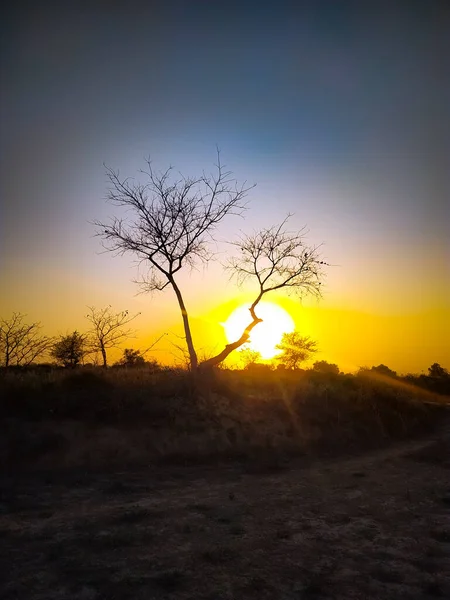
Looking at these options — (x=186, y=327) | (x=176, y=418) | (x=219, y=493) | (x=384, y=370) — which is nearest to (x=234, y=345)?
(x=186, y=327)

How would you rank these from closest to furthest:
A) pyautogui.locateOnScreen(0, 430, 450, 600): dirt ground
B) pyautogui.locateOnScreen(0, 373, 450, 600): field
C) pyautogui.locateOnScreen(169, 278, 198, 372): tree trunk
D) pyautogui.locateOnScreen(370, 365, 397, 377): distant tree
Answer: pyautogui.locateOnScreen(0, 430, 450, 600): dirt ground
pyautogui.locateOnScreen(0, 373, 450, 600): field
pyautogui.locateOnScreen(169, 278, 198, 372): tree trunk
pyautogui.locateOnScreen(370, 365, 397, 377): distant tree

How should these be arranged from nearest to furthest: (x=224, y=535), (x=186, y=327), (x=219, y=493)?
(x=224, y=535) < (x=219, y=493) < (x=186, y=327)

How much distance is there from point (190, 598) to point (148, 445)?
7.74 meters

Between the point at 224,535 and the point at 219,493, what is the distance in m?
2.61

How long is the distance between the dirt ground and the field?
3cm

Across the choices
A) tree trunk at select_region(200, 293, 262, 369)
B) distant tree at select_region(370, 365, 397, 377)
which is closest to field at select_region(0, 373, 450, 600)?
tree trunk at select_region(200, 293, 262, 369)

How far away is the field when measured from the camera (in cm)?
564

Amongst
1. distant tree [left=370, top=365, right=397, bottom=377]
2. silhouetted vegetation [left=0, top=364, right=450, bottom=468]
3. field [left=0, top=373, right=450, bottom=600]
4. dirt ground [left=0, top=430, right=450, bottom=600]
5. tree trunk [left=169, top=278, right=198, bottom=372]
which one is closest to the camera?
dirt ground [left=0, top=430, right=450, bottom=600]

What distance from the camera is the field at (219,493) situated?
5637 millimetres

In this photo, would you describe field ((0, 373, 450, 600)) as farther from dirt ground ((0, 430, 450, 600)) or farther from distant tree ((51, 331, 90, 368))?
distant tree ((51, 331, 90, 368))

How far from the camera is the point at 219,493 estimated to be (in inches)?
383

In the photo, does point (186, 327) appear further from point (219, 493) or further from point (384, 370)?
point (384, 370)

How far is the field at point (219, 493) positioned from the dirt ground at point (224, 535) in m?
0.03

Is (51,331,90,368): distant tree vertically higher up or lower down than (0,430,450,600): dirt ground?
higher up
